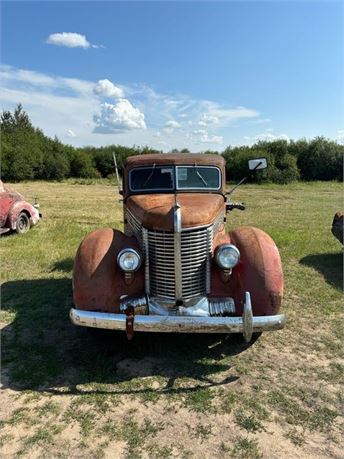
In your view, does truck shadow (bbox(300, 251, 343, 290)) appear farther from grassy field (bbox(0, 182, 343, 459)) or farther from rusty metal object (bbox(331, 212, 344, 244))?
grassy field (bbox(0, 182, 343, 459))

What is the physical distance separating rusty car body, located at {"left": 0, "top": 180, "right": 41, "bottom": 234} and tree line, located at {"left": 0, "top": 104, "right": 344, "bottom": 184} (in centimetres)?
2005

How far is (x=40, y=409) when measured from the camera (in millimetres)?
3420

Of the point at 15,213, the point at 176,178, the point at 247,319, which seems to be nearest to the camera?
the point at 247,319

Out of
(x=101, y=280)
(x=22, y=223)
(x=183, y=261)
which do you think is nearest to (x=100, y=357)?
(x=101, y=280)

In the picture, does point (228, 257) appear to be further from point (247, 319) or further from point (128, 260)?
point (128, 260)

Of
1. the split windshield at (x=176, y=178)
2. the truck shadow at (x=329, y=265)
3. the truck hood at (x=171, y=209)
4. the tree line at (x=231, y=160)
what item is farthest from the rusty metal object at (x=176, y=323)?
the tree line at (x=231, y=160)

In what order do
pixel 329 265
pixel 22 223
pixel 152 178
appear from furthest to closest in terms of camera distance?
pixel 22 223
pixel 329 265
pixel 152 178

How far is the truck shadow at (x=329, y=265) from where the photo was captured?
22.5ft

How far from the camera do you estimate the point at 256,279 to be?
415cm

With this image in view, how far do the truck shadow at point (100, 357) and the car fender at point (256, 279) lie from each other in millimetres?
664

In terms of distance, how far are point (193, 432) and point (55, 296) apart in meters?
3.50

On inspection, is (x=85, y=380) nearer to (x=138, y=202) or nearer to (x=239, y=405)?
(x=239, y=405)

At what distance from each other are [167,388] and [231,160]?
31745 mm

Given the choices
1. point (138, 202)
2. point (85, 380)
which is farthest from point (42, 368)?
point (138, 202)
